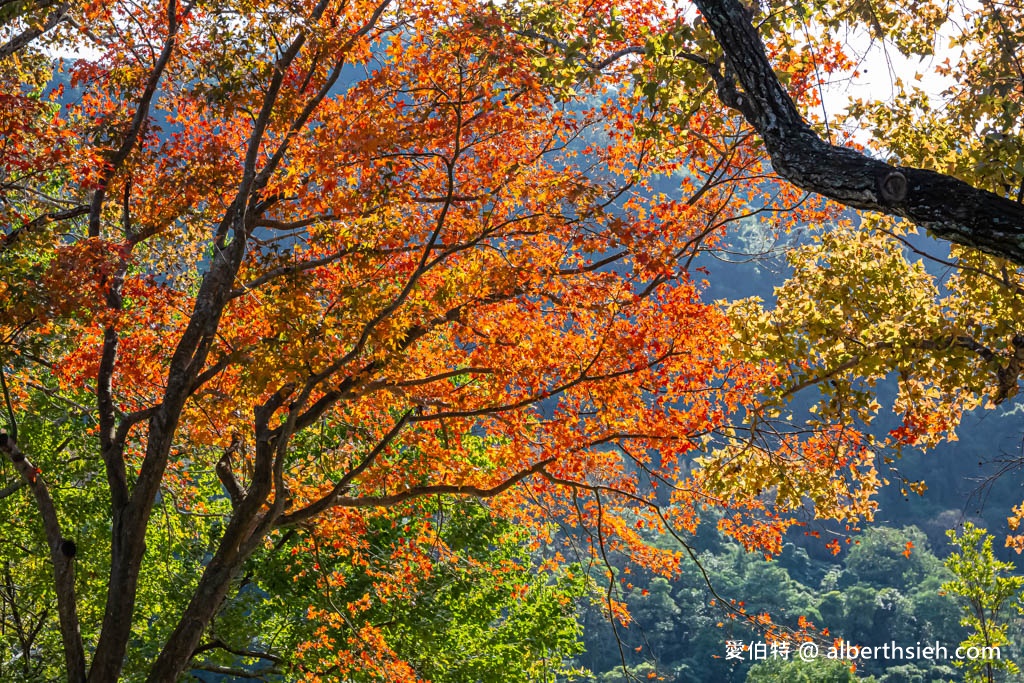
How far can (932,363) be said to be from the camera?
259 inches

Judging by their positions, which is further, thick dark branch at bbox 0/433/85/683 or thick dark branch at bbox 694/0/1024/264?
thick dark branch at bbox 0/433/85/683

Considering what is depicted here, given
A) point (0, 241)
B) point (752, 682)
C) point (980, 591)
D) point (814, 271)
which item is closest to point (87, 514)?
point (0, 241)

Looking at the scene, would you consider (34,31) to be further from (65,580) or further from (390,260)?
(65,580)

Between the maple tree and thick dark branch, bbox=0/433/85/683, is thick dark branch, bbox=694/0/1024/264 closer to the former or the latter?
the maple tree

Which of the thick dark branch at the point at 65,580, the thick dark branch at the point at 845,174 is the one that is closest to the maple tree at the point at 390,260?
the thick dark branch at the point at 65,580

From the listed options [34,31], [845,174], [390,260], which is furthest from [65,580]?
[845,174]

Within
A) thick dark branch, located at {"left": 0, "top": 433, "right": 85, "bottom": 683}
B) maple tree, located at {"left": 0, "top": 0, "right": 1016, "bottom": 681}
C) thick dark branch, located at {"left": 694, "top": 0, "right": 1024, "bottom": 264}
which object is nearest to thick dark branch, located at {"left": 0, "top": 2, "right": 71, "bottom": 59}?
maple tree, located at {"left": 0, "top": 0, "right": 1016, "bottom": 681}

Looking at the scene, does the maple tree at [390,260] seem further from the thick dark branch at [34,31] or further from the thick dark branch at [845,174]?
the thick dark branch at [845,174]

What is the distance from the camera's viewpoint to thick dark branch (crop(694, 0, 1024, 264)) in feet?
12.0

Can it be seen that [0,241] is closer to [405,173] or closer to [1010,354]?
[405,173]

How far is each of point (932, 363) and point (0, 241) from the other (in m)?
6.97

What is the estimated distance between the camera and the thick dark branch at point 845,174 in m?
3.65

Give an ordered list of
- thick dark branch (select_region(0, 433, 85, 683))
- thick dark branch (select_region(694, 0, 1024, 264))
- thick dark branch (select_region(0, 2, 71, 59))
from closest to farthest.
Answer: thick dark branch (select_region(694, 0, 1024, 264)), thick dark branch (select_region(0, 2, 71, 59)), thick dark branch (select_region(0, 433, 85, 683))

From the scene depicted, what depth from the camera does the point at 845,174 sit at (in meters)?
4.10
